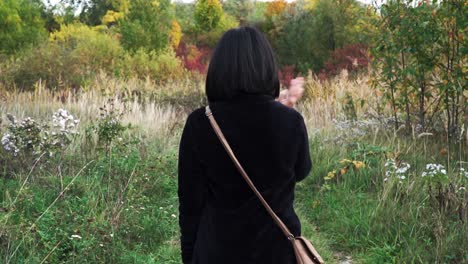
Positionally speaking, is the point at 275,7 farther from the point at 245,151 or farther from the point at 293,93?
the point at 245,151

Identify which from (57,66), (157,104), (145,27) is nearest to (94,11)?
(145,27)

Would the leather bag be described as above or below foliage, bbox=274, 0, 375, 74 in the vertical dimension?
above

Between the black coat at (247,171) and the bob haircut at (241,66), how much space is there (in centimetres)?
4

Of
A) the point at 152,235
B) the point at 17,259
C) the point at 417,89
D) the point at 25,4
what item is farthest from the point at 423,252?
the point at 25,4

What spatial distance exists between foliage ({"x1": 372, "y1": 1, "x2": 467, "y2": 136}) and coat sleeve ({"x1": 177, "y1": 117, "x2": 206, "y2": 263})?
4.80 meters

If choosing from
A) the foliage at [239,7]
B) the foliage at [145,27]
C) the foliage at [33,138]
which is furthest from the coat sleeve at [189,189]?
the foliage at [239,7]

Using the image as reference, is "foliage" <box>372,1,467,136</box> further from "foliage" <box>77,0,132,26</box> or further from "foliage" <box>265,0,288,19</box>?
"foliage" <box>77,0,132,26</box>

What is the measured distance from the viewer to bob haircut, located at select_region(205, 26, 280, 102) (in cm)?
194

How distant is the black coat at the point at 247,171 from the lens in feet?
6.45

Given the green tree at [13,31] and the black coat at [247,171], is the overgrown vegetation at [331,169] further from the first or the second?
the green tree at [13,31]

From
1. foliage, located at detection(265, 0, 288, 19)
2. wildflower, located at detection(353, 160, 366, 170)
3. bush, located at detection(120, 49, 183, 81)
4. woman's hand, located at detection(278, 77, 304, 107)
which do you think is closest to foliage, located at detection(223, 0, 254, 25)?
foliage, located at detection(265, 0, 288, 19)

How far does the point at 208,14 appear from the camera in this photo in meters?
35.8

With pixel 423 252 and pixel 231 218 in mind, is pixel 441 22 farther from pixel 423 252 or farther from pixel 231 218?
pixel 231 218

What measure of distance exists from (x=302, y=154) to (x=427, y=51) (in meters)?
5.13
